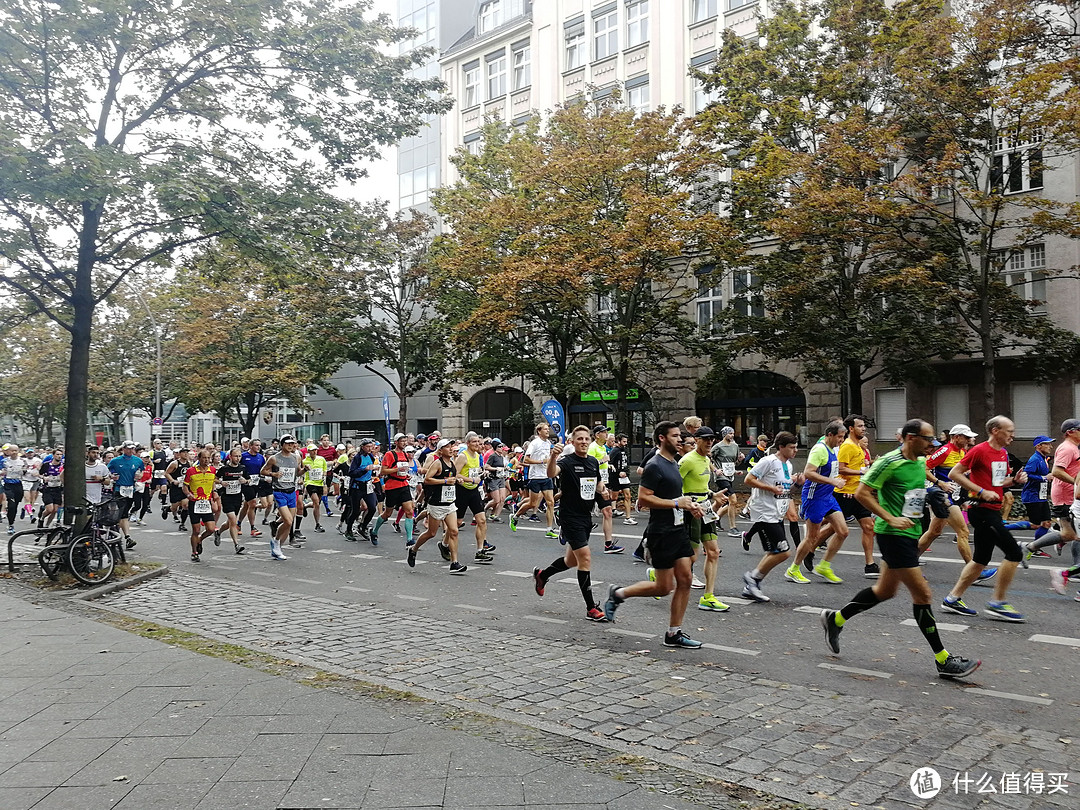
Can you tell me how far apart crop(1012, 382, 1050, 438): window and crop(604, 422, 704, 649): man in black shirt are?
72.4 feet

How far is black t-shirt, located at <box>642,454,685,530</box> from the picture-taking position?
6.74 meters

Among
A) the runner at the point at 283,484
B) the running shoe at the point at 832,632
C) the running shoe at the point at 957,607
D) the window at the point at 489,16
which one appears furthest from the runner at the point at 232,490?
the window at the point at 489,16

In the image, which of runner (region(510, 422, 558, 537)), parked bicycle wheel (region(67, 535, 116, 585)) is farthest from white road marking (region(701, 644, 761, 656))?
runner (region(510, 422, 558, 537))

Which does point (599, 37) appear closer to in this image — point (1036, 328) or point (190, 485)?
point (1036, 328)

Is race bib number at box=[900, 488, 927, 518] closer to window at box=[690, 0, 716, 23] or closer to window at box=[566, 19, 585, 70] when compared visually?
window at box=[690, 0, 716, 23]

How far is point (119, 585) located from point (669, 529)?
22.6 ft

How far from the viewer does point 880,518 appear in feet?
20.0

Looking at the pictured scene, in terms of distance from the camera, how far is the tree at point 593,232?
23.8 m

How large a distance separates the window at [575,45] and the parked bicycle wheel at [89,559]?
108ft

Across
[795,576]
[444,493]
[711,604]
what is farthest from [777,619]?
[444,493]

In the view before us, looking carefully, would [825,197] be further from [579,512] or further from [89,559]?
[89,559]

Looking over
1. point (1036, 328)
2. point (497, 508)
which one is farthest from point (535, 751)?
point (1036, 328)

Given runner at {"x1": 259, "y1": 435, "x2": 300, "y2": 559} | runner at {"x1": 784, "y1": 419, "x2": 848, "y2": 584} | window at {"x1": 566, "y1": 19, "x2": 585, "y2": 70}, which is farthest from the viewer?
window at {"x1": 566, "y1": 19, "x2": 585, "y2": 70}

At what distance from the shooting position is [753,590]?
8852 millimetres
